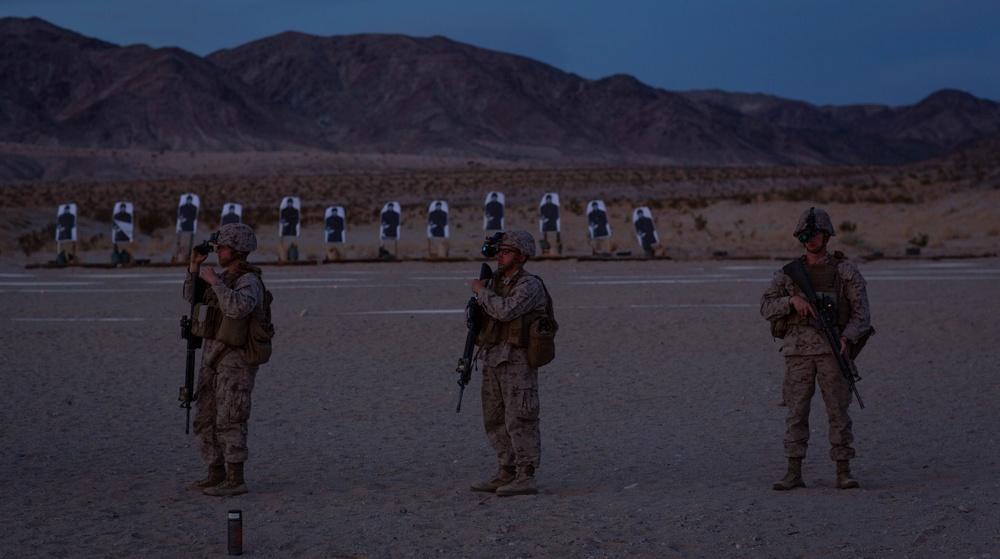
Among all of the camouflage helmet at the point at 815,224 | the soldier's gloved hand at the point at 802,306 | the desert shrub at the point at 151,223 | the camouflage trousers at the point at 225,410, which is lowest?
the camouflage trousers at the point at 225,410

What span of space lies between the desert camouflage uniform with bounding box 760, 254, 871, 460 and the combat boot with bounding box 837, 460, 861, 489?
65 millimetres

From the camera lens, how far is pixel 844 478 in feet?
25.8

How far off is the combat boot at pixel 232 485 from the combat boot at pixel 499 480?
4.98ft

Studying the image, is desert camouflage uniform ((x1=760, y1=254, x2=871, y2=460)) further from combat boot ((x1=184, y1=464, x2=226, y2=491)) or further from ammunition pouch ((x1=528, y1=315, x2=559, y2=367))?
combat boot ((x1=184, y1=464, x2=226, y2=491))

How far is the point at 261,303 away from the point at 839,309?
3.68 meters

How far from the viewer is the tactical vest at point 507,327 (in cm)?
762

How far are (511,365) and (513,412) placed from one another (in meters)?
0.30

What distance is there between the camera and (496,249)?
7.77 m

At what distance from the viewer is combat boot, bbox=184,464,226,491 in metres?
7.96

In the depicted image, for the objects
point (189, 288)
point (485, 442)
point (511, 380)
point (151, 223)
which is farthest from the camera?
point (151, 223)

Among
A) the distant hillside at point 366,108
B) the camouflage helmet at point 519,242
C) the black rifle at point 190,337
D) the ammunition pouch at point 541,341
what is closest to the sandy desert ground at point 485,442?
the black rifle at point 190,337

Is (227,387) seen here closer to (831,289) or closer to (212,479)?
(212,479)

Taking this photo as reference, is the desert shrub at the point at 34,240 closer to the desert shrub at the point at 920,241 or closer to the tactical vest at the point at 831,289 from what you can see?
the desert shrub at the point at 920,241

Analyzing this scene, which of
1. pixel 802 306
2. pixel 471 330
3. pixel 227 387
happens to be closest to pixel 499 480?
pixel 471 330
